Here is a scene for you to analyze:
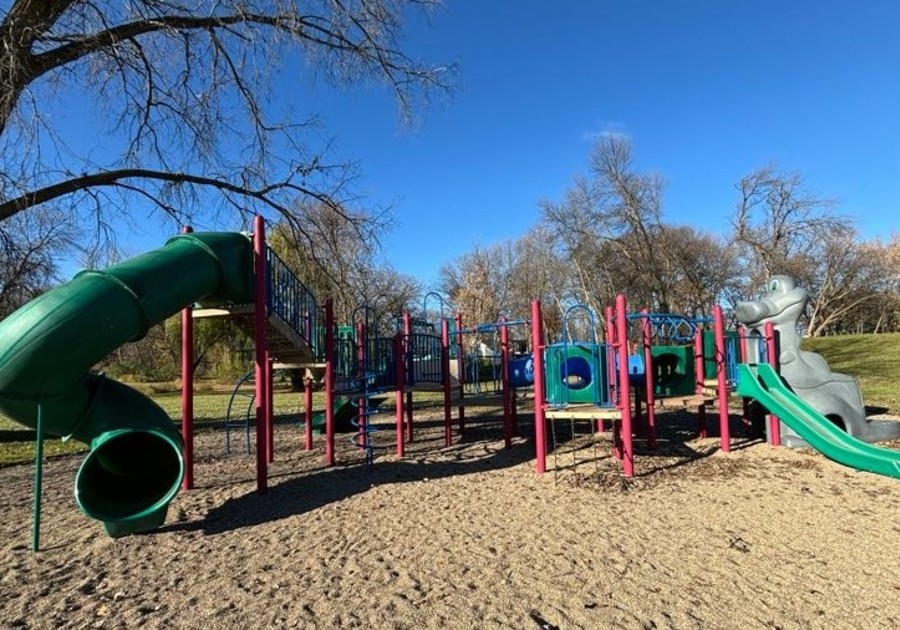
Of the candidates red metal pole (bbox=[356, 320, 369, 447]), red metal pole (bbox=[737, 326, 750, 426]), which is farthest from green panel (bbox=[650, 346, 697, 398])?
red metal pole (bbox=[356, 320, 369, 447])

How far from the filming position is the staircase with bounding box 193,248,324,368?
768 cm

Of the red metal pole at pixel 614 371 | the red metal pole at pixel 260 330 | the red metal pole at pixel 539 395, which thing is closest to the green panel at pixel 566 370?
the red metal pole at pixel 614 371

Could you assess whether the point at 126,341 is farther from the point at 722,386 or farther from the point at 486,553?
the point at 722,386

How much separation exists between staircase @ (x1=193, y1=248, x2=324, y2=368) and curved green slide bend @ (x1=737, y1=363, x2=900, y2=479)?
664 cm

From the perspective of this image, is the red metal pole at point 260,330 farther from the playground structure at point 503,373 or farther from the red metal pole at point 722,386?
the red metal pole at point 722,386

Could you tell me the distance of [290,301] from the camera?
28.4 ft

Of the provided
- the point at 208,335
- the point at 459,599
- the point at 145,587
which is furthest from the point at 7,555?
the point at 208,335

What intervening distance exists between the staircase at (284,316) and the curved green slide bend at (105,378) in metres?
0.82

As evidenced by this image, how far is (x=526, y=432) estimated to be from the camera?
12641 mm

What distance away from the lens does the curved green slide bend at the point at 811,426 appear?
24.0 feet

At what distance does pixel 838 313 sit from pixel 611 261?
26.0m

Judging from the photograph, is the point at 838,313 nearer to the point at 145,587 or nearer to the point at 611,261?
the point at 611,261

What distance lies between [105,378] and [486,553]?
164 inches

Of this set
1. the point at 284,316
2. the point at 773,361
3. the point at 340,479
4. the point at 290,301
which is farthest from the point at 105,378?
the point at 773,361
